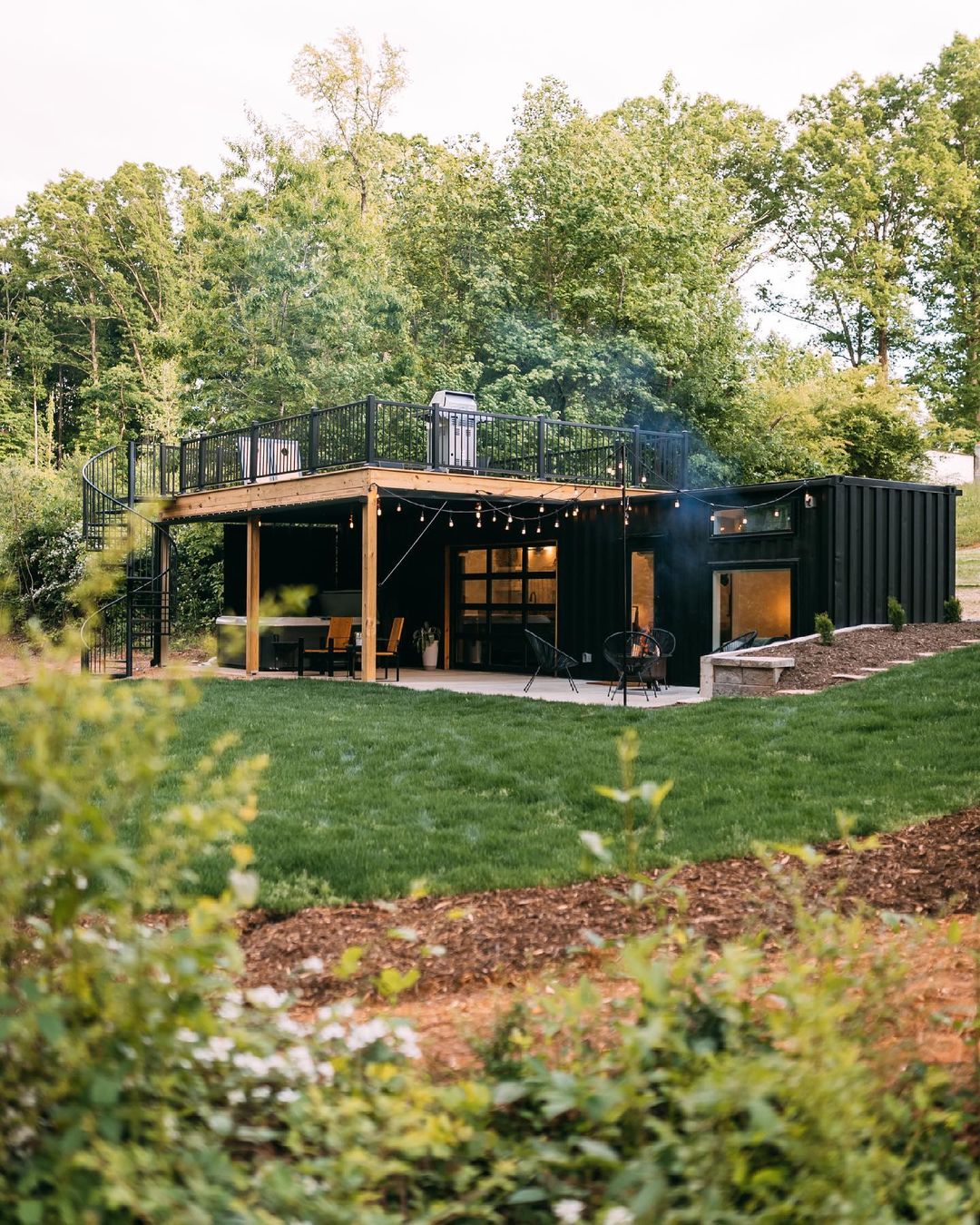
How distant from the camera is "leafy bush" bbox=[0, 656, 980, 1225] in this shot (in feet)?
5.36

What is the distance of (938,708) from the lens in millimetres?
8289

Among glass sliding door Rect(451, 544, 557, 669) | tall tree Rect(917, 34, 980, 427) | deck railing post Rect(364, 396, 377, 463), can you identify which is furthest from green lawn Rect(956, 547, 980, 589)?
deck railing post Rect(364, 396, 377, 463)

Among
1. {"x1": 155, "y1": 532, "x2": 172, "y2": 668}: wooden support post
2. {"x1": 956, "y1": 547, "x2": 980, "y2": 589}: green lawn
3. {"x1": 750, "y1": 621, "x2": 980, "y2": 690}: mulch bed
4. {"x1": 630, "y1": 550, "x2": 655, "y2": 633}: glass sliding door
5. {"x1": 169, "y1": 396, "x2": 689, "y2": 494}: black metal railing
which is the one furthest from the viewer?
{"x1": 956, "y1": 547, "x2": 980, "y2": 589}: green lawn

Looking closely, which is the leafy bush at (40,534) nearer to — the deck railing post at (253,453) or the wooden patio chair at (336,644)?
the deck railing post at (253,453)

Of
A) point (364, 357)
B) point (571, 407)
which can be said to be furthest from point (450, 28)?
point (571, 407)

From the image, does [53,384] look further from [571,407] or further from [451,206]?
[571,407]

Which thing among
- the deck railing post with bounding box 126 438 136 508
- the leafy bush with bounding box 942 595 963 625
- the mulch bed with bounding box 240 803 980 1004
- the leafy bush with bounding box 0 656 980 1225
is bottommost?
the mulch bed with bounding box 240 803 980 1004

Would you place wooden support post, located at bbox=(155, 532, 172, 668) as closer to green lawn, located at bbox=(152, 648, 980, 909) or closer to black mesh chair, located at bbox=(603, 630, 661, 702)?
green lawn, located at bbox=(152, 648, 980, 909)

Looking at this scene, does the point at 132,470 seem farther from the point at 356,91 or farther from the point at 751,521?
the point at 356,91

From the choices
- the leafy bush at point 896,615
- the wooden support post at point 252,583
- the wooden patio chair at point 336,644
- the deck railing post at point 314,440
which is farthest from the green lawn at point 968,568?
the wooden support post at point 252,583

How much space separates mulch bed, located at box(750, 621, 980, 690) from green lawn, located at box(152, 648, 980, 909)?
897 millimetres

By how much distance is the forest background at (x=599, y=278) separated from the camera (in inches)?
885

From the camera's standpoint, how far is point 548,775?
7102 millimetres

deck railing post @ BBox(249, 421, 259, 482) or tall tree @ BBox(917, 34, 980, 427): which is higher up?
tall tree @ BBox(917, 34, 980, 427)
